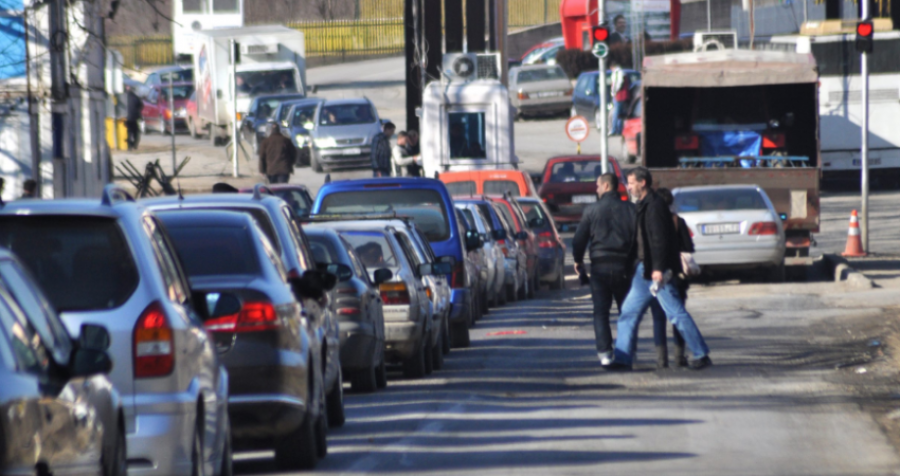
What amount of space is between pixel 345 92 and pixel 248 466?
54297mm

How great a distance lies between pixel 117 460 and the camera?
5.48 meters

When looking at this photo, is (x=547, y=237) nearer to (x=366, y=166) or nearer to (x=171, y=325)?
(x=366, y=166)

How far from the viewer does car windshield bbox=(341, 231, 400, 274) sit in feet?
43.4

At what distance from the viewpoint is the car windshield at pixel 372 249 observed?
1322 cm

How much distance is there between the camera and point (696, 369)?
13141 mm

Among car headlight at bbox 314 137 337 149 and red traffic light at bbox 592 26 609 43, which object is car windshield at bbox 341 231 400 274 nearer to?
red traffic light at bbox 592 26 609 43

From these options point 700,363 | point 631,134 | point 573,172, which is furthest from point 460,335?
point 631,134

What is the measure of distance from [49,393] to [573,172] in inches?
1160

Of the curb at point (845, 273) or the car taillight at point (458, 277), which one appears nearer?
the car taillight at point (458, 277)

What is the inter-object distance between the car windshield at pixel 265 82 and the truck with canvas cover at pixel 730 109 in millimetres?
18059

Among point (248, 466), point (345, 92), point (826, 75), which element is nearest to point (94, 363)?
point (248, 466)

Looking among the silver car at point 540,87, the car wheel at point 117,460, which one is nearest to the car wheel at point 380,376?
the car wheel at point 117,460

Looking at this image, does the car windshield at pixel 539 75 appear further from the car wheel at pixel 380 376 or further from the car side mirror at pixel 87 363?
the car side mirror at pixel 87 363

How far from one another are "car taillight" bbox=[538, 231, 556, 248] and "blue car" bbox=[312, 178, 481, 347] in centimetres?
836
